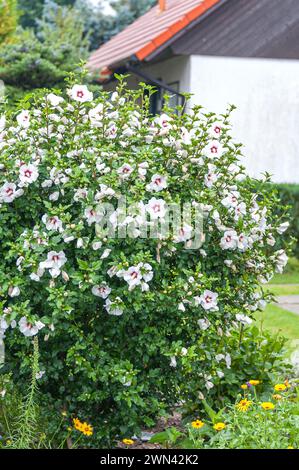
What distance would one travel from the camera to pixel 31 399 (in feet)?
12.8

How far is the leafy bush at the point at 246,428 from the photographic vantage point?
3834mm

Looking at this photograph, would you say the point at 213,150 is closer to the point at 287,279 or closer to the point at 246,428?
the point at 246,428

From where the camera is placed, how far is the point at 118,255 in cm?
400

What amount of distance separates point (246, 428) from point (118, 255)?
1017 millimetres

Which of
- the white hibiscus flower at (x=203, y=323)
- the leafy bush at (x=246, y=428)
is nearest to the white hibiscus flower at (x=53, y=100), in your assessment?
the white hibiscus flower at (x=203, y=323)

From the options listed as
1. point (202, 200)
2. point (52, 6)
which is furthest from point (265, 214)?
point (52, 6)

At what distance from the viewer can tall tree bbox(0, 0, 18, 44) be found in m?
13.6

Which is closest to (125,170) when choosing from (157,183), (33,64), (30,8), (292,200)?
(157,183)

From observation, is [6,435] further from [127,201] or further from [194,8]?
[194,8]

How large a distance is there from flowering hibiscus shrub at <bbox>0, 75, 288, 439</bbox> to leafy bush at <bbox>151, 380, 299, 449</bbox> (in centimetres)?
19

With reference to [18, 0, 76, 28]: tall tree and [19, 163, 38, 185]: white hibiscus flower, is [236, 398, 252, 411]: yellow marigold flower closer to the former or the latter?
[19, 163, 38, 185]: white hibiscus flower

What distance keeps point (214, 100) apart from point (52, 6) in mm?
11400

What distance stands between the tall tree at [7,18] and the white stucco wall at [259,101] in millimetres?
3119

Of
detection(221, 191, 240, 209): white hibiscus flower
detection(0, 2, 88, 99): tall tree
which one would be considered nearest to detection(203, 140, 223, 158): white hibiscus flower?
detection(221, 191, 240, 209): white hibiscus flower
